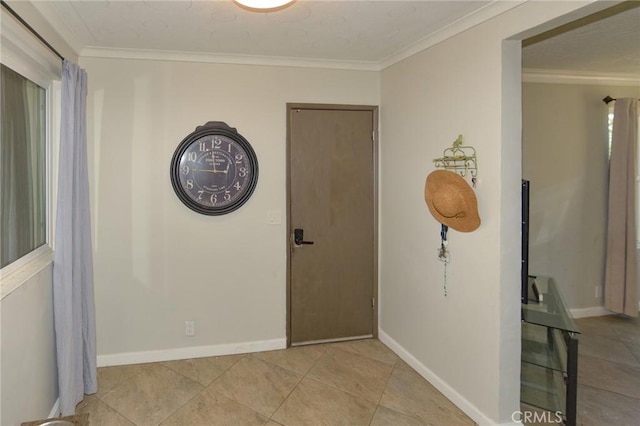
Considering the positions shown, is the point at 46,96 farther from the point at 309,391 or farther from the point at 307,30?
the point at 309,391

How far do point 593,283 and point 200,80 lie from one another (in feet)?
14.3

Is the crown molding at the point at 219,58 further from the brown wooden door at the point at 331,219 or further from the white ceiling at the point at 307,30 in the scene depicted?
the brown wooden door at the point at 331,219

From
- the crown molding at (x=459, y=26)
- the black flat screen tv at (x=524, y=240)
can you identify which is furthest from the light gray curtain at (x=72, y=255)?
the black flat screen tv at (x=524, y=240)

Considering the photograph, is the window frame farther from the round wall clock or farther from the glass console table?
the glass console table

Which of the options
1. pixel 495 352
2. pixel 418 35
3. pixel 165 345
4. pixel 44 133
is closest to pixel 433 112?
pixel 418 35

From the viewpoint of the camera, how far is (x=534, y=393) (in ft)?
8.53

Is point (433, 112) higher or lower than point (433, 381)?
higher

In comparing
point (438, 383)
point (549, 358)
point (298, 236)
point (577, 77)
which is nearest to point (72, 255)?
point (298, 236)

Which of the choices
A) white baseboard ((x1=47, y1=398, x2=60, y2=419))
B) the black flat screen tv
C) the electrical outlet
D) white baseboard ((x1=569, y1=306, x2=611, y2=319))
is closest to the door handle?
the electrical outlet

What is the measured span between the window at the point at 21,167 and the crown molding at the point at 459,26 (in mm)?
2483

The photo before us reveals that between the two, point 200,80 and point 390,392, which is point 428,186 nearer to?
point 390,392

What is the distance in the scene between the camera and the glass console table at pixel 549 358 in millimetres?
2355

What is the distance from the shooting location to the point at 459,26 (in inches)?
104

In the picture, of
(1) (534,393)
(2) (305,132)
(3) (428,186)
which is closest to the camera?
(1) (534,393)
